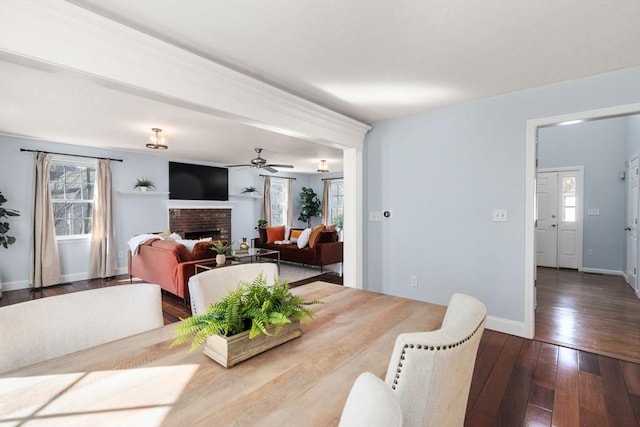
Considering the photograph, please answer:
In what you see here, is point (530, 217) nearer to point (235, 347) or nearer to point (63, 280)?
point (235, 347)

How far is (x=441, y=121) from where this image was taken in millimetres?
3248

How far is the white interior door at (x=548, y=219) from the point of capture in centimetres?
580

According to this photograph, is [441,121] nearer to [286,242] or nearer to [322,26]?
[322,26]

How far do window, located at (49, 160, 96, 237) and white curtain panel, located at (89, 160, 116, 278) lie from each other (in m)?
0.19

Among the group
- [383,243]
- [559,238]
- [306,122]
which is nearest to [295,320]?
[306,122]

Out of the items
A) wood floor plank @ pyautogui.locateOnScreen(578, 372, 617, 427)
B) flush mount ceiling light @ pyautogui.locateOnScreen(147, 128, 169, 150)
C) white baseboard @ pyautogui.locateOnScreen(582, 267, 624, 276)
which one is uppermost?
flush mount ceiling light @ pyautogui.locateOnScreen(147, 128, 169, 150)

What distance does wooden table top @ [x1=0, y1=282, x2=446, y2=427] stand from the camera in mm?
701

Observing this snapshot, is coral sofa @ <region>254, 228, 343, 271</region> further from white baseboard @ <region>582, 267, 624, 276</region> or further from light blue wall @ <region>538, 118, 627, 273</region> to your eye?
light blue wall @ <region>538, 118, 627, 273</region>

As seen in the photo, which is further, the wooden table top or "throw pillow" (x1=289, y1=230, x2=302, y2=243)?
"throw pillow" (x1=289, y1=230, x2=302, y2=243)

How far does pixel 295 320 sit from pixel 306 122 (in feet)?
7.30

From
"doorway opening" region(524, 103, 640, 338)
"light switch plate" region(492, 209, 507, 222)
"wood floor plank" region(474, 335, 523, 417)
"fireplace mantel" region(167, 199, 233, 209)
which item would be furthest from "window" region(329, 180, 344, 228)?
"wood floor plank" region(474, 335, 523, 417)

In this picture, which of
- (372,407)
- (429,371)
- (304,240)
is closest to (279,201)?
(304,240)

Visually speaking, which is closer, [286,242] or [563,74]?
[563,74]

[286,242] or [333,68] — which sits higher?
[333,68]
